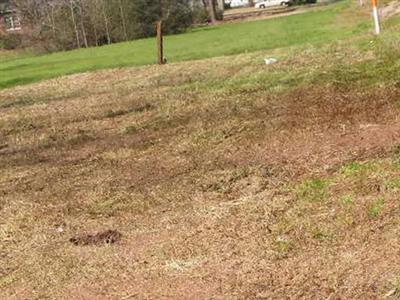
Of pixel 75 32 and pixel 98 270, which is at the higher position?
pixel 75 32

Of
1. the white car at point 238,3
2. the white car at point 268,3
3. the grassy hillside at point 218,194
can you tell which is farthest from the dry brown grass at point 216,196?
the white car at point 238,3

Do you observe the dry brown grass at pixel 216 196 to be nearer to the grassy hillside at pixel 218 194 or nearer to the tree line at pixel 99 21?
the grassy hillside at pixel 218 194

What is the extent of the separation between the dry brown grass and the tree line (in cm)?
3736

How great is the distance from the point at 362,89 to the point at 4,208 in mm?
5710

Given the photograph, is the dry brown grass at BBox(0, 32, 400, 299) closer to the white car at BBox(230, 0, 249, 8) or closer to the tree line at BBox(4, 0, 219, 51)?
the tree line at BBox(4, 0, 219, 51)

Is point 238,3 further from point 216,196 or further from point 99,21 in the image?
point 216,196

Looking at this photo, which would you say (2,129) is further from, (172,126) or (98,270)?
(98,270)

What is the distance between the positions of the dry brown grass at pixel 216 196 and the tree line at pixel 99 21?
37.4 m

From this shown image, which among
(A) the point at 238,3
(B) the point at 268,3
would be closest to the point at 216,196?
(B) the point at 268,3

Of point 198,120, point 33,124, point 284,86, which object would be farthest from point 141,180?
point 33,124

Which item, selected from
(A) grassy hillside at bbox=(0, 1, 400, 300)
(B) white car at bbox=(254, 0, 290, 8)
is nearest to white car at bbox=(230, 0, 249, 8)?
(B) white car at bbox=(254, 0, 290, 8)

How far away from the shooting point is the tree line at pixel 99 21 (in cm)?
5006

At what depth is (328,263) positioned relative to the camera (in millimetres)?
5070

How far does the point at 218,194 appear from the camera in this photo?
7164 millimetres
